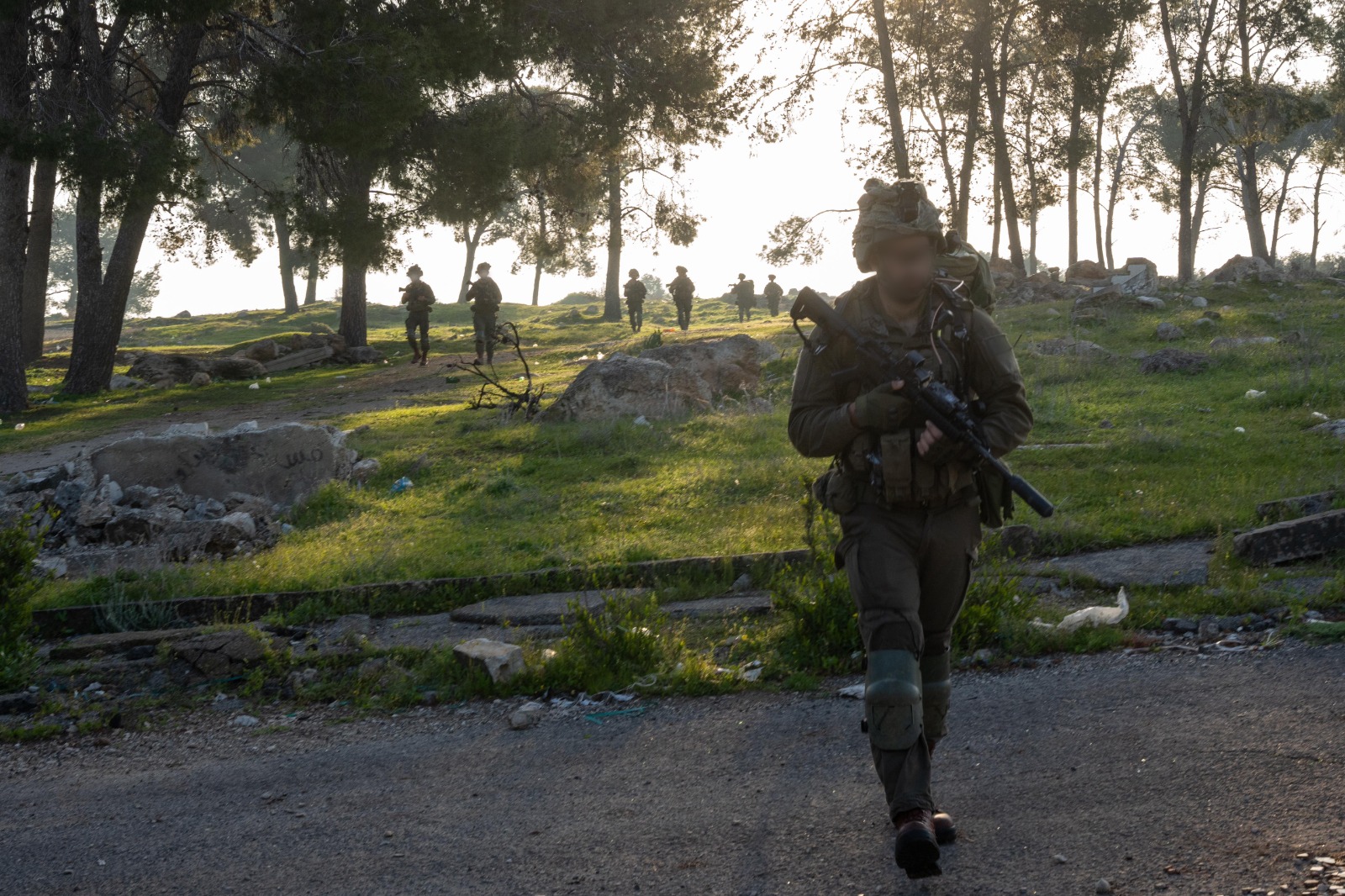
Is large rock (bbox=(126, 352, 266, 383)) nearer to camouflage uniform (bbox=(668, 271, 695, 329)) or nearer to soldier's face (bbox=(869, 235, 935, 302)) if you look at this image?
camouflage uniform (bbox=(668, 271, 695, 329))

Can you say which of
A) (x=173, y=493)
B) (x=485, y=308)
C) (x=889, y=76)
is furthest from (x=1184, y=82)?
(x=173, y=493)

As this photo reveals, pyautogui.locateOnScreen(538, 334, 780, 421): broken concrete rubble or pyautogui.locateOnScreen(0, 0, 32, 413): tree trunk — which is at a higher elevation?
pyautogui.locateOnScreen(0, 0, 32, 413): tree trunk

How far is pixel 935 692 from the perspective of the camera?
3732 millimetres

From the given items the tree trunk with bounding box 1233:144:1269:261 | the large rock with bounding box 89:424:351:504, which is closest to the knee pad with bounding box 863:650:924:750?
the large rock with bounding box 89:424:351:504

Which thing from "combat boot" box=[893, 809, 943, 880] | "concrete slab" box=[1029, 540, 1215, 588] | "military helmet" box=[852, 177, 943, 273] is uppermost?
"military helmet" box=[852, 177, 943, 273]

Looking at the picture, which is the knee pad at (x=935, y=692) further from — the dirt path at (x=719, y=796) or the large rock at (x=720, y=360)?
the large rock at (x=720, y=360)

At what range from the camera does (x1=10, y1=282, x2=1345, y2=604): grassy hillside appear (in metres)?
7.85

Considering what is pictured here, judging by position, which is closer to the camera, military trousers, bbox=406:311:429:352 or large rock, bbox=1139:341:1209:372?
large rock, bbox=1139:341:1209:372

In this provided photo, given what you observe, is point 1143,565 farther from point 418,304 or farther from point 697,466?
point 418,304

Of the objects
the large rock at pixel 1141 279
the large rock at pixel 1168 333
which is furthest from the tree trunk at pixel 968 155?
the large rock at pixel 1168 333

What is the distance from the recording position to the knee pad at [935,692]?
3732 mm

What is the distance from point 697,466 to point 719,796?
22.2 ft

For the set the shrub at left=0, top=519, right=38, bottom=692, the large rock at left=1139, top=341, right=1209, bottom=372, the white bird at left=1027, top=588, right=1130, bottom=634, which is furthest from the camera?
the large rock at left=1139, top=341, right=1209, bottom=372

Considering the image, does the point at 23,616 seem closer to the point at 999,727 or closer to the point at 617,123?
the point at 999,727
